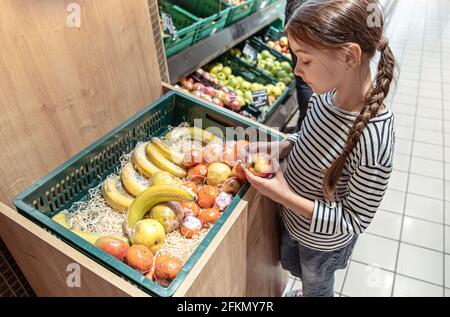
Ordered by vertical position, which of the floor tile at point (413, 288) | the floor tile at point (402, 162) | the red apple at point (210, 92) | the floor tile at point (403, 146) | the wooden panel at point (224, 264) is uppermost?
the wooden panel at point (224, 264)

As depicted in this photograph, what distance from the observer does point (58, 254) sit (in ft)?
3.58

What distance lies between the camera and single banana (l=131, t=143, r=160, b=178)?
1446mm

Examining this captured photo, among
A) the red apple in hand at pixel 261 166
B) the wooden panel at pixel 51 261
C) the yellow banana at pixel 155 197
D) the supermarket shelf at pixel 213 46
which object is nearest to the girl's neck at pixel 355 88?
the red apple in hand at pixel 261 166

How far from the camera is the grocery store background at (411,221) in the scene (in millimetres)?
2123

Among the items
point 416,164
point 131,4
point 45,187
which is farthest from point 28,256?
point 416,164

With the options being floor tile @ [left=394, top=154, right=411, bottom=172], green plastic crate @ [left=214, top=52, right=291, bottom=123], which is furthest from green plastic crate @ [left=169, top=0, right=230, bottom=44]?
floor tile @ [left=394, top=154, right=411, bottom=172]

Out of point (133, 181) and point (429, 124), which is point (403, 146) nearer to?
point (429, 124)

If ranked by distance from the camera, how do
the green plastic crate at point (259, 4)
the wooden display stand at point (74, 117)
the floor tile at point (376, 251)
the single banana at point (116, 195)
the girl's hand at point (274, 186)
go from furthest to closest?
the green plastic crate at point (259, 4) < the floor tile at point (376, 251) < the single banana at point (116, 195) < the girl's hand at point (274, 186) < the wooden display stand at point (74, 117)

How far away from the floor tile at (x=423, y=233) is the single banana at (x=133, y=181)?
190cm

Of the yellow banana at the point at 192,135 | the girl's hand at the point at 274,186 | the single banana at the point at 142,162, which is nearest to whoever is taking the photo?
the girl's hand at the point at 274,186

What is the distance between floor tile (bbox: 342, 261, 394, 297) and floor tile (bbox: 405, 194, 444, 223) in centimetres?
63

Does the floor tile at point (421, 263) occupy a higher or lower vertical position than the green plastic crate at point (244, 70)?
lower

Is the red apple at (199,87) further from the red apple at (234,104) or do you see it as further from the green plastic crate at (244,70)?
the green plastic crate at (244,70)

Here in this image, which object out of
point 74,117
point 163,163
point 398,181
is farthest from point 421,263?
point 74,117
